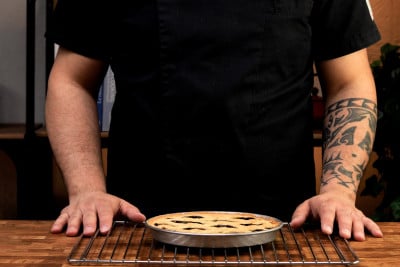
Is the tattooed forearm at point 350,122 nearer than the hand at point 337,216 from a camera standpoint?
No

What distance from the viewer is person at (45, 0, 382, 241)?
1378 millimetres

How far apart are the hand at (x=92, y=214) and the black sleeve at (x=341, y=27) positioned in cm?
59

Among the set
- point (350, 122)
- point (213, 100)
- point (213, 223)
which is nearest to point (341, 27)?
point (350, 122)

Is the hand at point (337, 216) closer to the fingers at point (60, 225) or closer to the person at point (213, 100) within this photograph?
the person at point (213, 100)

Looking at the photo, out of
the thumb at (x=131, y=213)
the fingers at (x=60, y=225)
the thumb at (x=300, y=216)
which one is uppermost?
the thumb at (x=300, y=216)

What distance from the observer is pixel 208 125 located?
1.39m

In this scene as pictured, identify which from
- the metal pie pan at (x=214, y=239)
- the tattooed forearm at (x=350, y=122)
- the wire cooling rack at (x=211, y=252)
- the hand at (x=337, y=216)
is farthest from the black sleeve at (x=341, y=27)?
the metal pie pan at (x=214, y=239)

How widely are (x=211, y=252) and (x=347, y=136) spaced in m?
0.55

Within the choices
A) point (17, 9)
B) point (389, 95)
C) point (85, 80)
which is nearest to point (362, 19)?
point (85, 80)

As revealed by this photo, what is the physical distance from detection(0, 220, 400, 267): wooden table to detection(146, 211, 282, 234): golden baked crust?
0.47 ft

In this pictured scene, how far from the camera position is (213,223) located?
1.05m

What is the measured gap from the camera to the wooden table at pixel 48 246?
96 centimetres

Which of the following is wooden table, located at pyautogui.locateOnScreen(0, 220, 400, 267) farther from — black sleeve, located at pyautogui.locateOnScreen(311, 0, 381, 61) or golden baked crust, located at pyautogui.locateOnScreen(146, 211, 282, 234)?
black sleeve, located at pyautogui.locateOnScreen(311, 0, 381, 61)

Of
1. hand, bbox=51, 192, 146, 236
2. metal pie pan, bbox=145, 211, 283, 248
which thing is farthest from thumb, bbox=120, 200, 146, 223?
metal pie pan, bbox=145, 211, 283, 248
